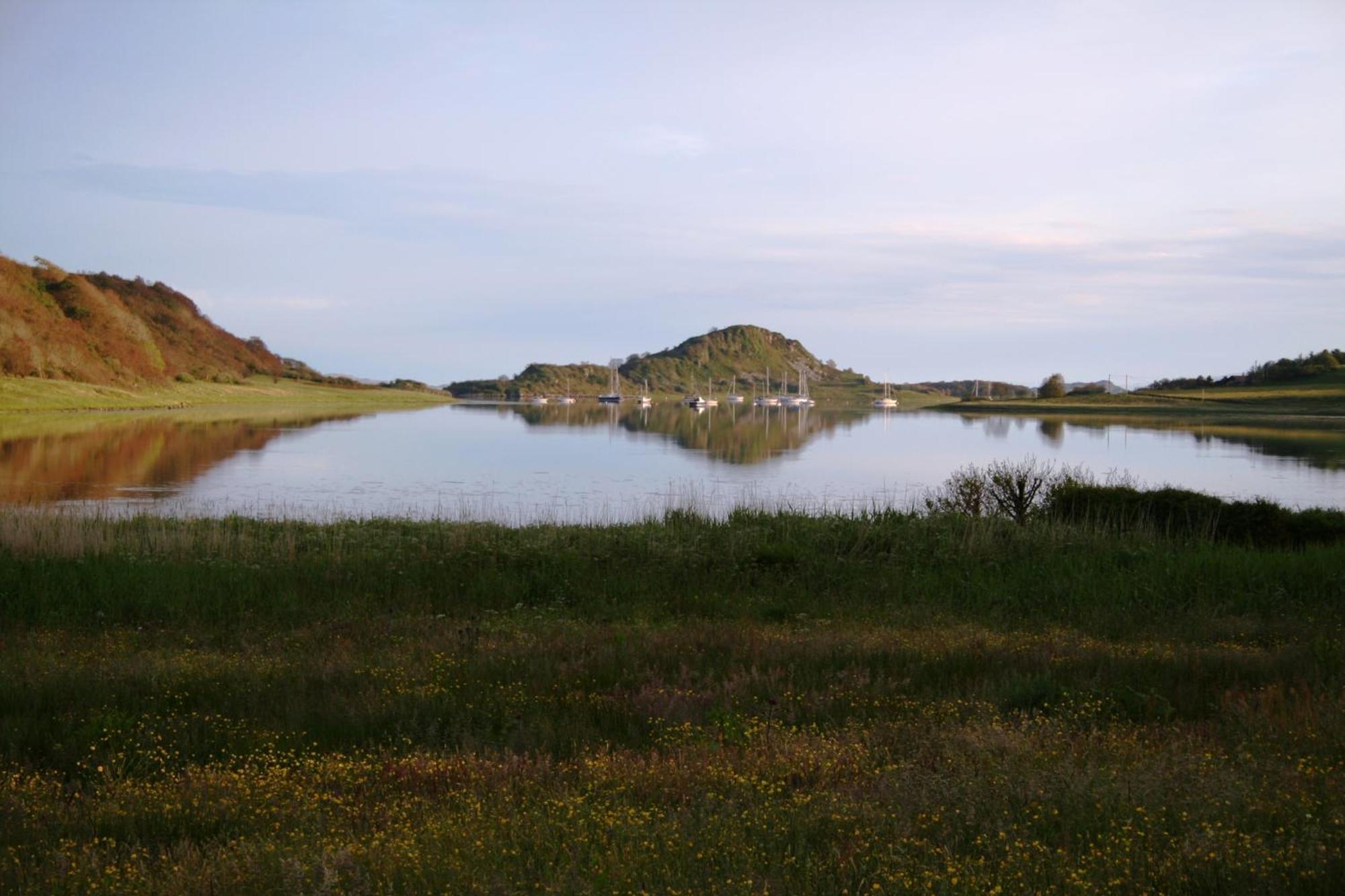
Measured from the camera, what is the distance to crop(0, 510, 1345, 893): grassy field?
4410mm

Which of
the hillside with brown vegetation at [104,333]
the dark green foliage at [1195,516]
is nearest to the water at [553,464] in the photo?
the dark green foliage at [1195,516]

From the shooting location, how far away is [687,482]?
1371 inches

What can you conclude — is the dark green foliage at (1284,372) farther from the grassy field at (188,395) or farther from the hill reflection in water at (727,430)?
the grassy field at (188,395)

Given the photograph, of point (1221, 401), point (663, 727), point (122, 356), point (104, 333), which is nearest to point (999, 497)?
point (663, 727)

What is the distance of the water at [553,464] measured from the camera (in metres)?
27.9

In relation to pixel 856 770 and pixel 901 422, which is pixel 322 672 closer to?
pixel 856 770

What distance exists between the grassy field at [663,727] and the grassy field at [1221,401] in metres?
110

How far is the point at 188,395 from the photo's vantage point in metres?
110

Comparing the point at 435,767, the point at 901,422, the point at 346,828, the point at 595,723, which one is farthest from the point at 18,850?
the point at 901,422

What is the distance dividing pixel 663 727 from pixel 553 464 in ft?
121

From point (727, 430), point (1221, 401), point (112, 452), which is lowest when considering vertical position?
point (112, 452)

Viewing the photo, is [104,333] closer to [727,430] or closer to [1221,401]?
[727,430]

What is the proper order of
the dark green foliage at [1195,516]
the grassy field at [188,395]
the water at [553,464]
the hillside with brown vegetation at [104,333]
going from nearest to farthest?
1. the dark green foliage at [1195,516]
2. the water at [553,464]
3. the grassy field at [188,395]
4. the hillside with brown vegetation at [104,333]

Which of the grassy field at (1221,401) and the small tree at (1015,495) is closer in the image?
the small tree at (1015,495)
